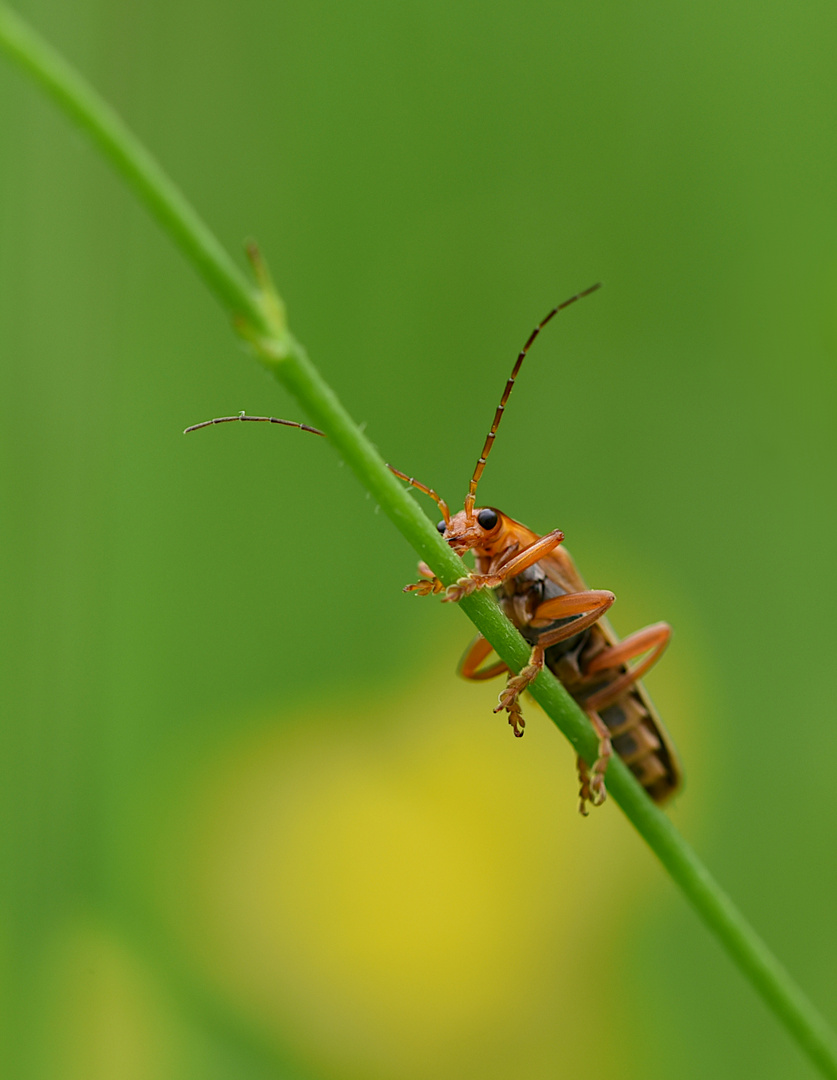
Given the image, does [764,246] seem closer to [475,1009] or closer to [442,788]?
[442,788]

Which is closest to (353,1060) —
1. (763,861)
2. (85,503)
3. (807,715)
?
(763,861)

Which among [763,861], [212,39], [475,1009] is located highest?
[212,39]

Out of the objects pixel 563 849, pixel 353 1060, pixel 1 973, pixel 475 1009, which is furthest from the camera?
pixel 563 849

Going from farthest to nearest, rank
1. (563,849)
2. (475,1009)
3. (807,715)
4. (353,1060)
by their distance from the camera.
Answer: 1. (807,715)
2. (563,849)
3. (475,1009)
4. (353,1060)

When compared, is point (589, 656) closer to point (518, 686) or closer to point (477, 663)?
point (477, 663)

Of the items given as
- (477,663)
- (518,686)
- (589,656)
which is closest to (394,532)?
(477,663)

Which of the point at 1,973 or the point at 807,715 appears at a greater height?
the point at 1,973
